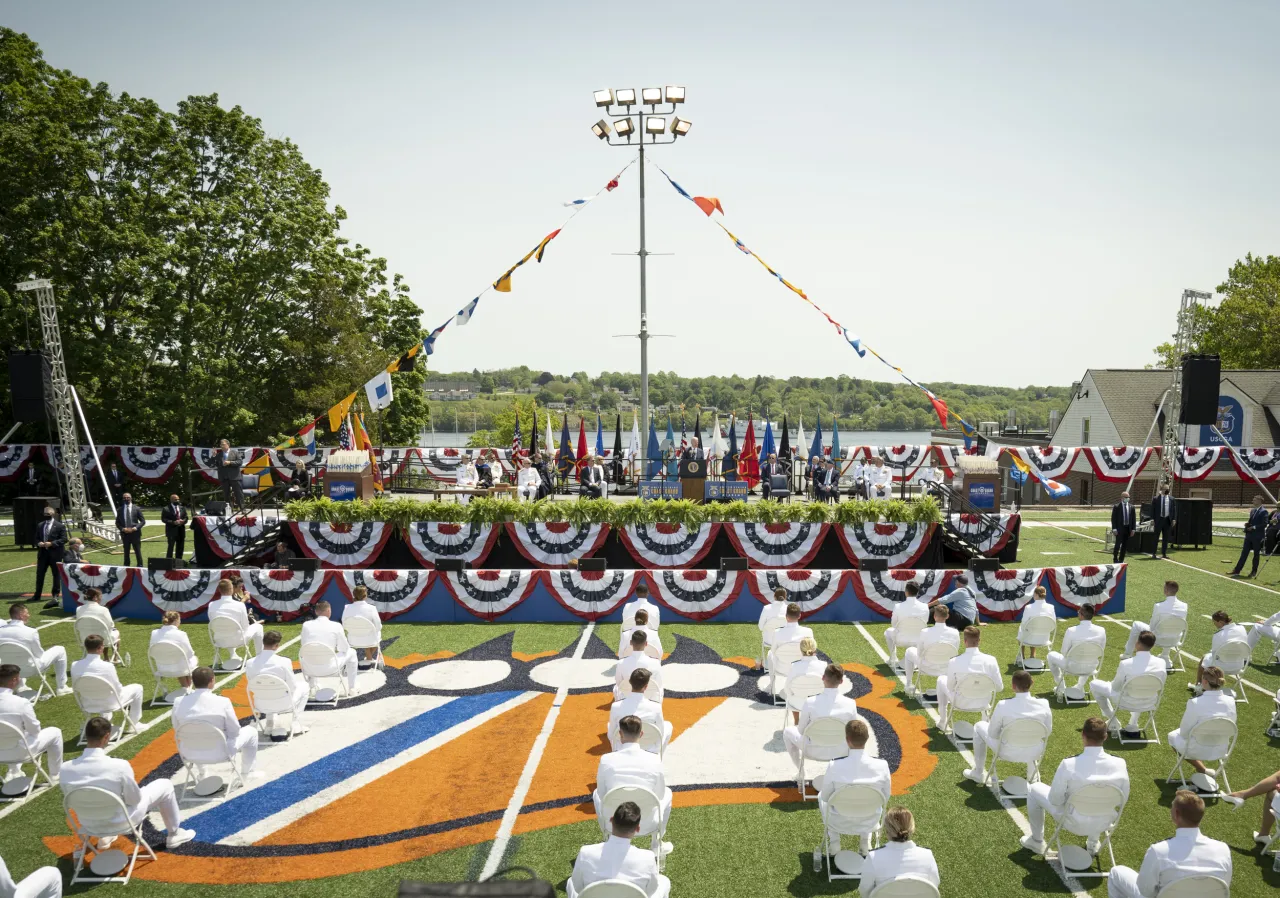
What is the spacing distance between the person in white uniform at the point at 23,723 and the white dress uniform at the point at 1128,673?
11712 millimetres

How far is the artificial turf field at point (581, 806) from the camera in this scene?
7324mm

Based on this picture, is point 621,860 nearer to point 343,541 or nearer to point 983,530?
point 343,541

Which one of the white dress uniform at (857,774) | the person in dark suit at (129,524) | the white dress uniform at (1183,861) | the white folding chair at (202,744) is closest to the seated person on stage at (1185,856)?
the white dress uniform at (1183,861)

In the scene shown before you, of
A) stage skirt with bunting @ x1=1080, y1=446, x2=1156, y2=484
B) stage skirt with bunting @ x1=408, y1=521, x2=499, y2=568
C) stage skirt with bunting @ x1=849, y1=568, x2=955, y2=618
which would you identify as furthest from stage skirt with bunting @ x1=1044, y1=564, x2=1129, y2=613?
stage skirt with bunting @ x1=1080, y1=446, x2=1156, y2=484

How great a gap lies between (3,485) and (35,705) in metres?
25.1

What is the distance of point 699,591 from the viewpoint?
619 inches

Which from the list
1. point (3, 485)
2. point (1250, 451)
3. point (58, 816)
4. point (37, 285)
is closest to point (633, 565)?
point (58, 816)

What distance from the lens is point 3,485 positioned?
102 ft

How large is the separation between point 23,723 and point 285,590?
23.5ft

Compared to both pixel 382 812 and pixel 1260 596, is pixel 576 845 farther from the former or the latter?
pixel 1260 596

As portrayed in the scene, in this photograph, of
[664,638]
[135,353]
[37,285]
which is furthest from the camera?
[135,353]

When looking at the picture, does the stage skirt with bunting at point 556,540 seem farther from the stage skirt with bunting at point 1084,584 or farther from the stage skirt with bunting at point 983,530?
the stage skirt with bunting at point 1084,584

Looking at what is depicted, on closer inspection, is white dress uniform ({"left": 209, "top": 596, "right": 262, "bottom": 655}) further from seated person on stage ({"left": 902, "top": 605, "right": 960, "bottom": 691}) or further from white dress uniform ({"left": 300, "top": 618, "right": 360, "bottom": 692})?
seated person on stage ({"left": 902, "top": 605, "right": 960, "bottom": 691})

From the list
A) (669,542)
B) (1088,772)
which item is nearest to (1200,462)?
(669,542)
